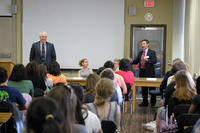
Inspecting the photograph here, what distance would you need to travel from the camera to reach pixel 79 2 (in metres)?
9.48

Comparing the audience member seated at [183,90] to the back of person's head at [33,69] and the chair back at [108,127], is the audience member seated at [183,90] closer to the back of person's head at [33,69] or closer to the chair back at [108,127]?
the chair back at [108,127]

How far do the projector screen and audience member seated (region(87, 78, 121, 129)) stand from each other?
6.22m

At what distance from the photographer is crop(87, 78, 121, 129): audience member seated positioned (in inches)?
125

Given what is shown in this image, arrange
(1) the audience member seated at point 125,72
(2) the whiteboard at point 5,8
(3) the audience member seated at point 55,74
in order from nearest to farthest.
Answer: (3) the audience member seated at point 55,74 < (1) the audience member seated at point 125,72 < (2) the whiteboard at point 5,8

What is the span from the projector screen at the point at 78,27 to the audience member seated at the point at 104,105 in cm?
622

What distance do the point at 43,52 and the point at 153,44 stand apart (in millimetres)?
3450

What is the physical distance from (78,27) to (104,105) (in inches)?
258

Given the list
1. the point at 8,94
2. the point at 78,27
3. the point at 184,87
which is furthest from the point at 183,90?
the point at 78,27

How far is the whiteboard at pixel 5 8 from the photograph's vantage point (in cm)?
959

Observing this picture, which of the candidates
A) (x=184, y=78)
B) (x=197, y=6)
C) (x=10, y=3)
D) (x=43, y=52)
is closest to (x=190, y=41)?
(x=197, y=6)

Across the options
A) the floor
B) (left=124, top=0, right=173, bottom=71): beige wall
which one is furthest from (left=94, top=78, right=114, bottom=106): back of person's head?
(left=124, top=0, right=173, bottom=71): beige wall

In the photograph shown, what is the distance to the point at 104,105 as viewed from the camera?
3207 mm

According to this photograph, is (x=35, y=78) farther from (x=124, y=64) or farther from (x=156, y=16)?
(x=156, y=16)

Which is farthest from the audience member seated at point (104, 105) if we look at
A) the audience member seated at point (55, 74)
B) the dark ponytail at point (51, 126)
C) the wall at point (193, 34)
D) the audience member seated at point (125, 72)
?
the wall at point (193, 34)
